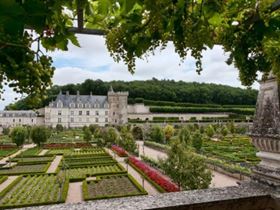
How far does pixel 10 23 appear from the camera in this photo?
116 cm

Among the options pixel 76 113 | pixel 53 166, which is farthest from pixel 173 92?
pixel 53 166

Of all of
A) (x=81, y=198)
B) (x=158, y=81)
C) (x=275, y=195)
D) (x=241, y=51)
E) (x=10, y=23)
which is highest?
(x=158, y=81)

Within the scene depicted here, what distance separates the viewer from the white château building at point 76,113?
2694 inches

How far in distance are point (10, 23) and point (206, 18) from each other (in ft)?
3.67

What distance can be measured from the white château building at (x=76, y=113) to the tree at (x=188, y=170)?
57331 millimetres

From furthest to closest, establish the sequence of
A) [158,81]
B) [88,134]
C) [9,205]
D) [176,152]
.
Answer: [158,81] < [88,134] < [176,152] < [9,205]

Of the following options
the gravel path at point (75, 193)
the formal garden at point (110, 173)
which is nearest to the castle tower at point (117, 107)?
the formal garden at point (110, 173)

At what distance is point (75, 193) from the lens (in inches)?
602

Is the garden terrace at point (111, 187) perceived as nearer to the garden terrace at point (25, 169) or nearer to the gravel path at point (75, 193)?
the gravel path at point (75, 193)

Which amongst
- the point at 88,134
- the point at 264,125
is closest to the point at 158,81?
the point at 88,134

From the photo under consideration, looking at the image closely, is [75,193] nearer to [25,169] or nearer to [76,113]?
[25,169]

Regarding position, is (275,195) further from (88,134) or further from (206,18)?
(88,134)

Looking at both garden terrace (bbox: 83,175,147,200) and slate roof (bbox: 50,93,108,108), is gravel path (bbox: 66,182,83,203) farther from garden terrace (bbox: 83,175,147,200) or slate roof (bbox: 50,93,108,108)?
slate roof (bbox: 50,93,108,108)

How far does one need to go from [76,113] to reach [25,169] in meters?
48.9
